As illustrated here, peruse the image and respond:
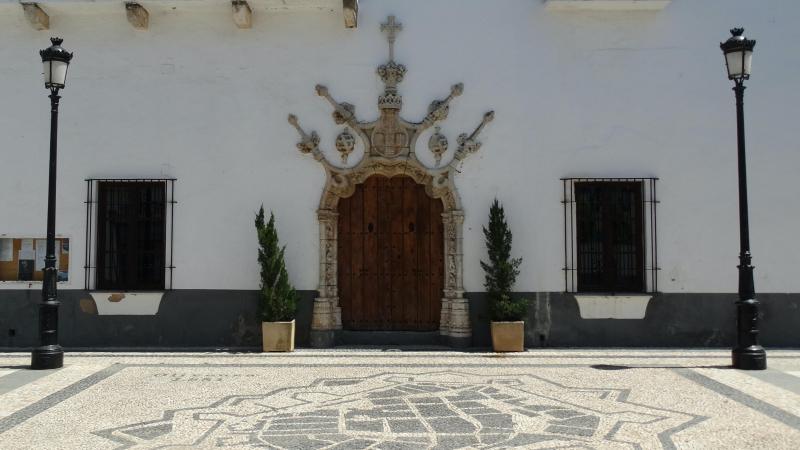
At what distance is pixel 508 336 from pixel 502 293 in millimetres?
582

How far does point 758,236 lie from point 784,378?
2.83 meters

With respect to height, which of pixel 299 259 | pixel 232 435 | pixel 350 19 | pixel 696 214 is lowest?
pixel 232 435

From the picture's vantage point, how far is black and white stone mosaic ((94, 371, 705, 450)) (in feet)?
15.6

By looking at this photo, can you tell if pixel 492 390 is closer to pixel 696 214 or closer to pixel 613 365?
pixel 613 365

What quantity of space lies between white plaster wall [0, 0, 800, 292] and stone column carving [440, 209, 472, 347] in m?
0.15

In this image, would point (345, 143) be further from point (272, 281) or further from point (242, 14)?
point (242, 14)

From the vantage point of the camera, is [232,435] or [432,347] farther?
[432,347]

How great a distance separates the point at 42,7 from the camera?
909 cm

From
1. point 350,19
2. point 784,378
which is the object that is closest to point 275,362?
point 350,19

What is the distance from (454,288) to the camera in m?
9.05

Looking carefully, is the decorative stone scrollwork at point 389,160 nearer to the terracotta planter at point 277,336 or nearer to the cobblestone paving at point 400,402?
the terracotta planter at point 277,336

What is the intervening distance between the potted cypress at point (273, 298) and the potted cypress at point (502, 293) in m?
2.76

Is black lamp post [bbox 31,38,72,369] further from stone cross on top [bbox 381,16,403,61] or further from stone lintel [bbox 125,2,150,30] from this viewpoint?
stone cross on top [bbox 381,16,403,61]

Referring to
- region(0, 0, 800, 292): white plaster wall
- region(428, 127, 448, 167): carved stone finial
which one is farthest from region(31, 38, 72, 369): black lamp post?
region(428, 127, 448, 167): carved stone finial
